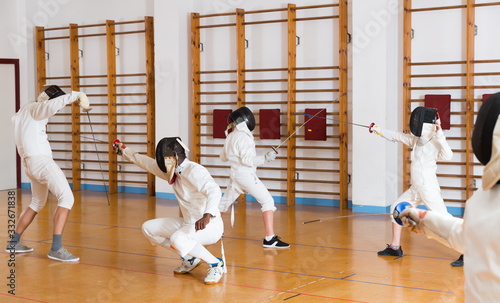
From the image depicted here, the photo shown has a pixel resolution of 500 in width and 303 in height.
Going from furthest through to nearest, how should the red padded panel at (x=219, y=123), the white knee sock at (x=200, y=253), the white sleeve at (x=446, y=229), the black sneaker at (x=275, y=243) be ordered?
the red padded panel at (x=219, y=123)
the black sneaker at (x=275, y=243)
the white knee sock at (x=200, y=253)
the white sleeve at (x=446, y=229)

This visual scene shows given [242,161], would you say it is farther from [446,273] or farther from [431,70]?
[431,70]

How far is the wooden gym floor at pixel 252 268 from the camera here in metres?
3.96

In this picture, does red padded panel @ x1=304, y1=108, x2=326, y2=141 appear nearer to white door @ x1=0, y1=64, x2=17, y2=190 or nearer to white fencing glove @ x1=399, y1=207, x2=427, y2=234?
white door @ x1=0, y1=64, x2=17, y2=190

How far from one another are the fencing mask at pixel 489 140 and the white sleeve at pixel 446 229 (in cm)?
22

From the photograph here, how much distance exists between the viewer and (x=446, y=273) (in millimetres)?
4477

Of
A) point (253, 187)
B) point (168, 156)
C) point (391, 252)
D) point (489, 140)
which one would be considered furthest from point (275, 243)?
point (489, 140)

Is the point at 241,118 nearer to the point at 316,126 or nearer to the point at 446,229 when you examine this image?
the point at 316,126

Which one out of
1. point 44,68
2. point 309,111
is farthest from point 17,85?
point 309,111

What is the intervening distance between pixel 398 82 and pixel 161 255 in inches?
150

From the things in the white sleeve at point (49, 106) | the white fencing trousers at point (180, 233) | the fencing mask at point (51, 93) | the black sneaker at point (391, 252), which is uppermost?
the fencing mask at point (51, 93)

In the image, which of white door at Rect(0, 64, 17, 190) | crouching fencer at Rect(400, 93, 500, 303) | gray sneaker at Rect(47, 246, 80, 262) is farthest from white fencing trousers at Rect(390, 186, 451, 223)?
white door at Rect(0, 64, 17, 190)

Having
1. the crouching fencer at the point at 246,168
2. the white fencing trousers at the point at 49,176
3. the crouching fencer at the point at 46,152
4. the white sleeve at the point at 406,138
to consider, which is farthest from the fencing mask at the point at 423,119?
the white fencing trousers at the point at 49,176

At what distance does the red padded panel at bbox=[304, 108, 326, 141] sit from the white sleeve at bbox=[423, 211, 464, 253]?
19.6 feet

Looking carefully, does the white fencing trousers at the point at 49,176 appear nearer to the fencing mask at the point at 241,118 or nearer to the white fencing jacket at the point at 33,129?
the white fencing jacket at the point at 33,129
